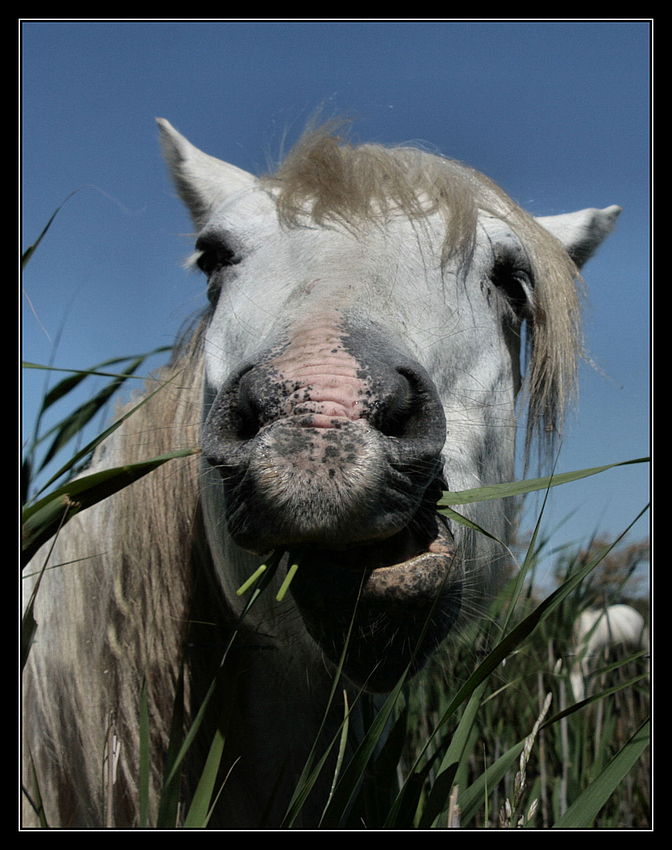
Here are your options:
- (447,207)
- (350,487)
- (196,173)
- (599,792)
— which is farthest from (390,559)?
(196,173)

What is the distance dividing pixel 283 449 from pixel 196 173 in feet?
6.03

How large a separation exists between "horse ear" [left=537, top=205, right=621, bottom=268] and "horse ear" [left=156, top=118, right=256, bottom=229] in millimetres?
1363

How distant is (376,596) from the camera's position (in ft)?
4.62

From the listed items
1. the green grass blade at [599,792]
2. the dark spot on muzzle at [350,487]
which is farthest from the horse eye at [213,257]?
the green grass blade at [599,792]

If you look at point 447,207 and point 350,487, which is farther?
Answer: point 447,207

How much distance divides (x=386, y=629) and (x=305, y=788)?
377 mm

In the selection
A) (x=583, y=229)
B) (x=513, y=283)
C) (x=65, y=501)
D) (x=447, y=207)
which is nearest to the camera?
(x=65, y=501)

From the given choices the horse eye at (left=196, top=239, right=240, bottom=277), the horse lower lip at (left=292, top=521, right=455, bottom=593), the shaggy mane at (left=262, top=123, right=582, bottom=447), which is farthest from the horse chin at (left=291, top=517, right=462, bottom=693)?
the horse eye at (left=196, top=239, right=240, bottom=277)

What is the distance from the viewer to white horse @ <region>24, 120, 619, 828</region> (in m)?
1.41

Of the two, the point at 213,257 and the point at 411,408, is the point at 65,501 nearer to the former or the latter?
the point at 411,408

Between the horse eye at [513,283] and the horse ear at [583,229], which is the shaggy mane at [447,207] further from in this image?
the horse ear at [583,229]

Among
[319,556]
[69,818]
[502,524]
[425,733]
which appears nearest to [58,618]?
[69,818]

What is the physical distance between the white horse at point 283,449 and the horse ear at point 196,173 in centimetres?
38
